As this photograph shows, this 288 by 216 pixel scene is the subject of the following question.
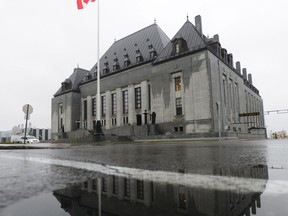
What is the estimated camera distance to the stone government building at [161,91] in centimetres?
3259

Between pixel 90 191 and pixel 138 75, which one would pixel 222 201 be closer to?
pixel 90 191

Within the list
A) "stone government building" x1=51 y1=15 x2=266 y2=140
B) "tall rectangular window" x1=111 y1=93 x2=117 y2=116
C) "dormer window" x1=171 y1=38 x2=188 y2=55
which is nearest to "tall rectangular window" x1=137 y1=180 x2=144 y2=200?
"stone government building" x1=51 y1=15 x2=266 y2=140

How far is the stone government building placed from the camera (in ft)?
107

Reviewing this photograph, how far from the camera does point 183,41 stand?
35.8 m

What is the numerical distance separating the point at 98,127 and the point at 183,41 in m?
21.0

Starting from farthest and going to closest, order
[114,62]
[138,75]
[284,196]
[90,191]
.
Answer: [114,62] → [138,75] → [90,191] → [284,196]

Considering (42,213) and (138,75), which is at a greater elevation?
(138,75)

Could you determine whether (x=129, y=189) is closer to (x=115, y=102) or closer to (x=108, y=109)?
(x=115, y=102)

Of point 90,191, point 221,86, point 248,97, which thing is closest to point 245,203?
point 90,191

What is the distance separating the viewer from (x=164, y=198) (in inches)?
50.9

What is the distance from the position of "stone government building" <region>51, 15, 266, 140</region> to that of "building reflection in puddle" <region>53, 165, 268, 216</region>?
77.9ft

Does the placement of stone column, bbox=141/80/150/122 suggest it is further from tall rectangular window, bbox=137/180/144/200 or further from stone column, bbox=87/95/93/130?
tall rectangular window, bbox=137/180/144/200

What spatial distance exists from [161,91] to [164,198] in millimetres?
36254

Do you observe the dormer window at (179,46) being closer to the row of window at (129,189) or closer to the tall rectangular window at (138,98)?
the tall rectangular window at (138,98)
